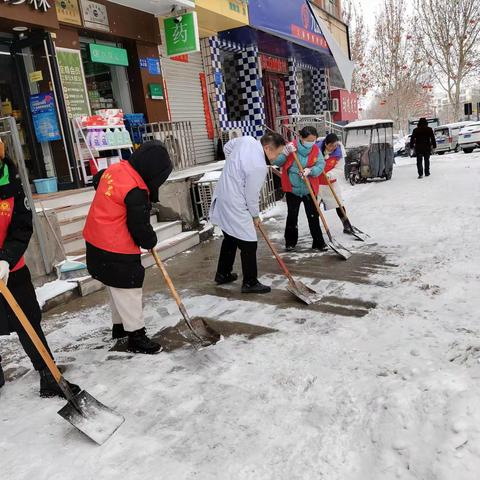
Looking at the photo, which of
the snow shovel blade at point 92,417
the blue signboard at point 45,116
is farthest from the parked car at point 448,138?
the snow shovel blade at point 92,417

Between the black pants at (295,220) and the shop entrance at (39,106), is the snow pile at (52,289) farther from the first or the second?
the black pants at (295,220)

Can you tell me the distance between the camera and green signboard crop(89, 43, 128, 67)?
331 inches

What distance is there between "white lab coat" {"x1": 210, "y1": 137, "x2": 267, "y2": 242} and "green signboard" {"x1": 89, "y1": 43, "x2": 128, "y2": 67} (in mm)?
5181

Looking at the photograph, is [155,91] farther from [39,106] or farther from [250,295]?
[250,295]

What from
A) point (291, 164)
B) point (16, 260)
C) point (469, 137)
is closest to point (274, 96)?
point (469, 137)

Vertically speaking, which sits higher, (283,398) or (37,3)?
(37,3)

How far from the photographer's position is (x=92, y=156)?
7449mm

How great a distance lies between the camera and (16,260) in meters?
2.75

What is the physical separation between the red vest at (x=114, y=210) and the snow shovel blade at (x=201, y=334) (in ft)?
2.82

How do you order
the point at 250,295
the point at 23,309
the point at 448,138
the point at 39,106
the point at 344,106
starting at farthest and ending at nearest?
Answer: the point at 344,106 → the point at 448,138 → the point at 39,106 → the point at 250,295 → the point at 23,309

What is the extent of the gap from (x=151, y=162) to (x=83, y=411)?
5.53 ft

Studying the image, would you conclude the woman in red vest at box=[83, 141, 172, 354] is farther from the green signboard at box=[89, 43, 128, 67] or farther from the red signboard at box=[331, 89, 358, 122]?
the red signboard at box=[331, 89, 358, 122]

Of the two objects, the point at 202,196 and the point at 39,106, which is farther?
the point at 202,196

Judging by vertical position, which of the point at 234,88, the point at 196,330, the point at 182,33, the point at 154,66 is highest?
the point at 182,33
